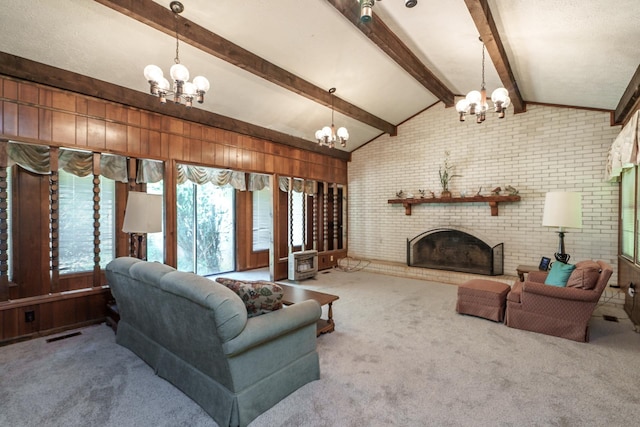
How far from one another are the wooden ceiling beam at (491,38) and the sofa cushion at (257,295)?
2.97 metres

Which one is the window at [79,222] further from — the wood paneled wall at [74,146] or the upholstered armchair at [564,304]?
the upholstered armchair at [564,304]

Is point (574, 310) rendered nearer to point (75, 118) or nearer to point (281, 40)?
point (281, 40)

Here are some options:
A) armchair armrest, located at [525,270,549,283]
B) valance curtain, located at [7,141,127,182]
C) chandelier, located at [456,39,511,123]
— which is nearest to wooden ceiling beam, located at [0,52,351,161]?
valance curtain, located at [7,141,127,182]

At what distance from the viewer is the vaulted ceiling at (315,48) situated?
2.81m

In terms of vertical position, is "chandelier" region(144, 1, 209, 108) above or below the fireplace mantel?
above

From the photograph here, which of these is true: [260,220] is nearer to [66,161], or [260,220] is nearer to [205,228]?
[205,228]

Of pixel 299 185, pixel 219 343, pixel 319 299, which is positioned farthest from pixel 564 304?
pixel 299 185

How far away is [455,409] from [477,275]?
13.0 feet

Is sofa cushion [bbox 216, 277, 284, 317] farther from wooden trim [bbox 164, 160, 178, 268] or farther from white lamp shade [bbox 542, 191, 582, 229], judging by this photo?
white lamp shade [bbox 542, 191, 582, 229]

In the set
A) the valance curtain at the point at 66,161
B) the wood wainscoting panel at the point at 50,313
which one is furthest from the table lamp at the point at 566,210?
the valance curtain at the point at 66,161

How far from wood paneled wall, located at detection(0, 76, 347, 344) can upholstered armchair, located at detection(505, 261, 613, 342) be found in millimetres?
4495

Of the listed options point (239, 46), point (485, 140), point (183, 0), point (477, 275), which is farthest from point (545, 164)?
point (183, 0)

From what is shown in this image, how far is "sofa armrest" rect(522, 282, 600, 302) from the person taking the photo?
9.96 feet

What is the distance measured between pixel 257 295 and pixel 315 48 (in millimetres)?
3246
